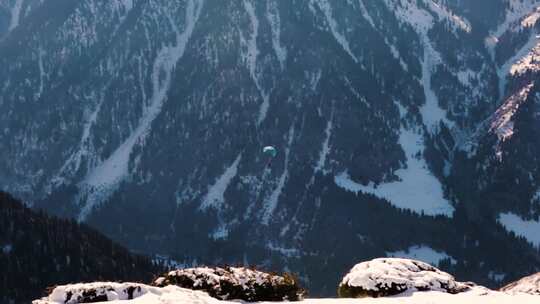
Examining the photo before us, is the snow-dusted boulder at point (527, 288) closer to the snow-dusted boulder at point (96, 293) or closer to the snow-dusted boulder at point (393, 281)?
the snow-dusted boulder at point (393, 281)

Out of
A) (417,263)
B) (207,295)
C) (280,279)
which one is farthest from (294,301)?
(417,263)

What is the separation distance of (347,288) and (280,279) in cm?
499

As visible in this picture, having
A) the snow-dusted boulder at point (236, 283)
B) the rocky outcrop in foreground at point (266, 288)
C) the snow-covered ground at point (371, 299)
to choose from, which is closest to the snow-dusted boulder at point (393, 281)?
the rocky outcrop in foreground at point (266, 288)

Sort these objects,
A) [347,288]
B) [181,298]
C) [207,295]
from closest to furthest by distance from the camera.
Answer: [181,298] < [207,295] < [347,288]

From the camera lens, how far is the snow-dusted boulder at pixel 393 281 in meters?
50.2

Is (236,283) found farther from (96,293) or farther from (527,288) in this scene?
(527,288)

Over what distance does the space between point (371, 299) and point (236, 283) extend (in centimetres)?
714

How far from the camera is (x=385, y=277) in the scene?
5059cm

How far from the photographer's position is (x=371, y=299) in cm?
4681

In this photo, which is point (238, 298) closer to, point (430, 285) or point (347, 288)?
point (347, 288)

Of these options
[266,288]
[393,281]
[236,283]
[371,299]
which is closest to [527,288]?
[393,281]

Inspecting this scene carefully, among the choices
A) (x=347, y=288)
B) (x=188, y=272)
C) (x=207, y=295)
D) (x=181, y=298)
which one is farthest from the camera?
(x=347, y=288)

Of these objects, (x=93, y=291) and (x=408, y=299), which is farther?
(x=408, y=299)

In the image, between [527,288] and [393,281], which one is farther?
[527,288]
